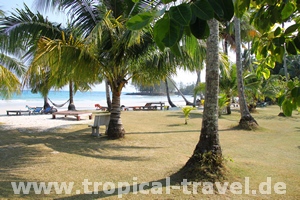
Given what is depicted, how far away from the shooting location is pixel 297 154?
5891 mm

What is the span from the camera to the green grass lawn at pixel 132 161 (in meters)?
3.55

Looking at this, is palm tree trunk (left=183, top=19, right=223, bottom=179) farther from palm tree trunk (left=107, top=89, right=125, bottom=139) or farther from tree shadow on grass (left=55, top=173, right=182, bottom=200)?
palm tree trunk (left=107, top=89, right=125, bottom=139)

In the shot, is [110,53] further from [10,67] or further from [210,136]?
[10,67]

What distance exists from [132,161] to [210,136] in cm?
182

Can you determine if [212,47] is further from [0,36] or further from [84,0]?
[0,36]

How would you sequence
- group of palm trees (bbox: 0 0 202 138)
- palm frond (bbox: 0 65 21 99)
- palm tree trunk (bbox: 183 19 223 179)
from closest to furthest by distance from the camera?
palm tree trunk (bbox: 183 19 223 179), group of palm trees (bbox: 0 0 202 138), palm frond (bbox: 0 65 21 99)

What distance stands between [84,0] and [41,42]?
2.53m

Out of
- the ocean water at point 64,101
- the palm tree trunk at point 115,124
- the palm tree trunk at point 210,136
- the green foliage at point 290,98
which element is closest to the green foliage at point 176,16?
the green foliage at point 290,98

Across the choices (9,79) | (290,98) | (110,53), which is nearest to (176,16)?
(290,98)

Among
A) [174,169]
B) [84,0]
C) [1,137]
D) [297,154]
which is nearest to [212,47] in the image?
[174,169]

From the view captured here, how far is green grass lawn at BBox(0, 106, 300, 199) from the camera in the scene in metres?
3.55

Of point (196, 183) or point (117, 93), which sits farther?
point (117, 93)

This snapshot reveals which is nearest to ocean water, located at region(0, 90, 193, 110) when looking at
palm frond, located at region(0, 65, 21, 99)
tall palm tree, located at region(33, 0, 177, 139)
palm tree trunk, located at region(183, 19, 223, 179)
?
palm frond, located at region(0, 65, 21, 99)

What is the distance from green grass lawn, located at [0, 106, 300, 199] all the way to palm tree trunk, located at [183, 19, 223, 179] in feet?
1.12
